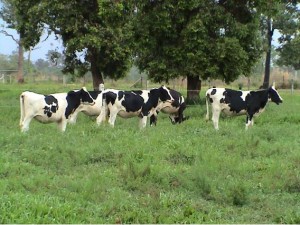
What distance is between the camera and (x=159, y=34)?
73.3ft

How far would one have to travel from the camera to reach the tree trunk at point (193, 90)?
23.5 m

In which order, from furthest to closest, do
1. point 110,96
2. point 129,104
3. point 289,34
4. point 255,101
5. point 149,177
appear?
point 289,34
point 255,101
point 129,104
point 110,96
point 149,177

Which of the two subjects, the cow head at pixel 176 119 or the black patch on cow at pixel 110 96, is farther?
the cow head at pixel 176 119

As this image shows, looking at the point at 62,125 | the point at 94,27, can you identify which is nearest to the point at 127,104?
the point at 62,125

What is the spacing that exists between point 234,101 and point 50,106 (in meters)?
6.44

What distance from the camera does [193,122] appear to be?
16.5m

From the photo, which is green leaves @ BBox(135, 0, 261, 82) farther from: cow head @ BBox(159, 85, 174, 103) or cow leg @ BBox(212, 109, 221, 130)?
cow leg @ BBox(212, 109, 221, 130)

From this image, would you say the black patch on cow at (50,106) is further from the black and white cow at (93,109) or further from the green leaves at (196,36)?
the green leaves at (196,36)

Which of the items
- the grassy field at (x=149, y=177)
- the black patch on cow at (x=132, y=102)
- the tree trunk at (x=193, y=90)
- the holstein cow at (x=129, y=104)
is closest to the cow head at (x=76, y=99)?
the holstein cow at (x=129, y=104)

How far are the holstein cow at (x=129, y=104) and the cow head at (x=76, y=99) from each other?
734 mm

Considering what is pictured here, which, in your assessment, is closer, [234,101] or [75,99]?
[75,99]

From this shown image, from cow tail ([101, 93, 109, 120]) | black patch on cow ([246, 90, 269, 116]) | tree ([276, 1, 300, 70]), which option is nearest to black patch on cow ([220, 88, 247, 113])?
black patch on cow ([246, 90, 269, 116])

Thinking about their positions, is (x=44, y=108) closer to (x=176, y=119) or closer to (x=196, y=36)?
(x=176, y=119)

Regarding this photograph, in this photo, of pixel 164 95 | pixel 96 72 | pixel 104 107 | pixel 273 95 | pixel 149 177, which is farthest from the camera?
pixel 96 72
